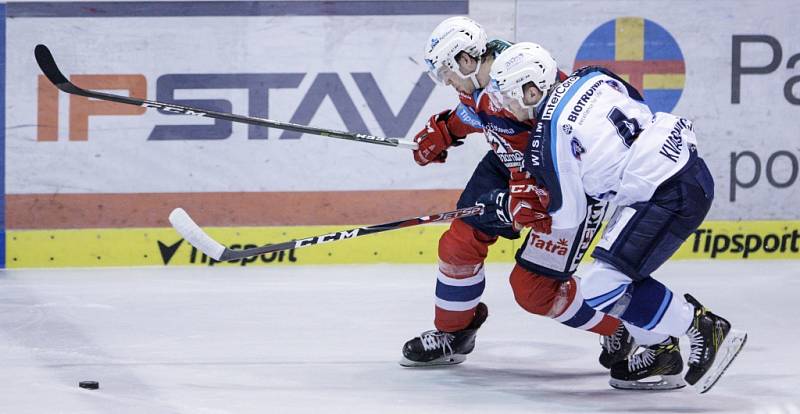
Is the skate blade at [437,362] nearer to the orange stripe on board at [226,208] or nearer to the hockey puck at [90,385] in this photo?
the hockey puck at [90,385]

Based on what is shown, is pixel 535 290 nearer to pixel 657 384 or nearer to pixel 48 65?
pixel 657 384

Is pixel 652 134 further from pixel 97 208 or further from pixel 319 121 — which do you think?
pixel 97 208

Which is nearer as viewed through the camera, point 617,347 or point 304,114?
point 617,347

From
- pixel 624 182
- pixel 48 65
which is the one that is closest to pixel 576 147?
pixel 624 182

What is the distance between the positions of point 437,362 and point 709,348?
3.07 ft

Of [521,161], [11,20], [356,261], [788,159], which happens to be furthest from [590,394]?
[11,20]

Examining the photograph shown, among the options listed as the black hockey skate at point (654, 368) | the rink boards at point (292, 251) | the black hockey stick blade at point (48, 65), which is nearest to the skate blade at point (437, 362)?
the black hockey skate at point (654, 368)

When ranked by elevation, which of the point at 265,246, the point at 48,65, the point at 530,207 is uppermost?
the point at 48,65

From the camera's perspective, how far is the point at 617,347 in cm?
417

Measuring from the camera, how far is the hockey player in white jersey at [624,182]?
3.65 meters

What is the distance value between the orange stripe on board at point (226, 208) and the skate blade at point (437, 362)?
2010 millimetres

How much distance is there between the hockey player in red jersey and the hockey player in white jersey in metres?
0.17

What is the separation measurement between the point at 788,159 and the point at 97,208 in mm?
3139

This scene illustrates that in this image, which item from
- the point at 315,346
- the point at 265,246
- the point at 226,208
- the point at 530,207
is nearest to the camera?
the point at 530,207
